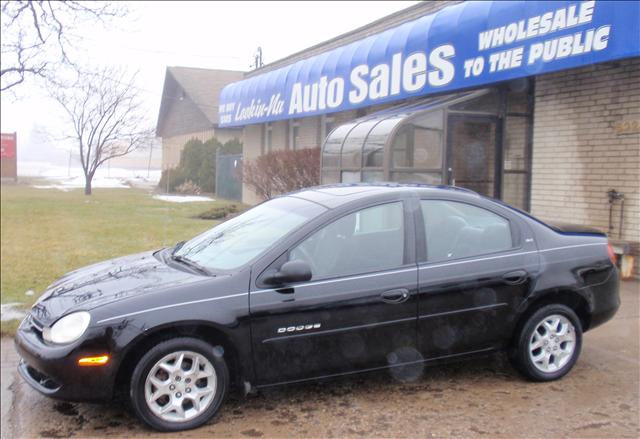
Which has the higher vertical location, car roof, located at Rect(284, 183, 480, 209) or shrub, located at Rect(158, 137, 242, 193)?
shrub, located at Rect(158, 137, 242, 193)

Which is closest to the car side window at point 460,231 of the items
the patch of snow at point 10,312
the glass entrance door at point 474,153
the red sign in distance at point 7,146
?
the patch of snow at point 10,312

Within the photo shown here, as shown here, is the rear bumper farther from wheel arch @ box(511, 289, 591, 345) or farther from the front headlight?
the front headlight

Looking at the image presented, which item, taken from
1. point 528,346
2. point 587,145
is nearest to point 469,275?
point 528,346

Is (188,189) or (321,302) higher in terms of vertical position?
(188,189)

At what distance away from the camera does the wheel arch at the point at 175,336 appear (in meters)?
3.78

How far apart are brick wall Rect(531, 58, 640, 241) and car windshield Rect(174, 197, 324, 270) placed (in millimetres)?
5694

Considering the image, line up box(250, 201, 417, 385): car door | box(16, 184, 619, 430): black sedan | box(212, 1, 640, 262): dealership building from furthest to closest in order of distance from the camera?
box(212, 1, 640, 262): dealership building → box(250, 201, 417, 385): car door → box(16, 184, 619, 430): black sedan

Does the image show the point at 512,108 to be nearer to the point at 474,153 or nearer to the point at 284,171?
the point at 474,153

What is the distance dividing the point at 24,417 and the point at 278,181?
12.7 metres

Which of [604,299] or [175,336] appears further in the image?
[604,299]

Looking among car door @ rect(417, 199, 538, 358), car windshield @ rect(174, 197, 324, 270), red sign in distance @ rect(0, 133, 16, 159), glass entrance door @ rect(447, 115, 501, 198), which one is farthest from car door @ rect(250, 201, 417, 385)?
red sign in distance @ rect(0, 133, 16, 159)

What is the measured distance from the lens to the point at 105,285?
424 cm

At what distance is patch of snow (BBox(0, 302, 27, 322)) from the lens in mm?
6674

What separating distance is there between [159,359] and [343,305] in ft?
3.97
